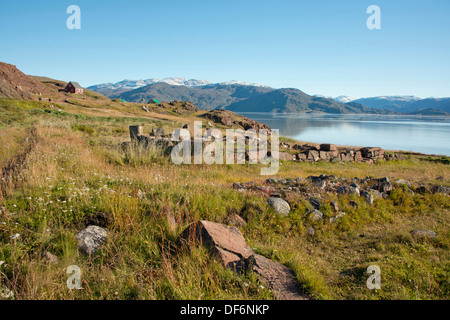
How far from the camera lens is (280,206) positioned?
625 centimetres

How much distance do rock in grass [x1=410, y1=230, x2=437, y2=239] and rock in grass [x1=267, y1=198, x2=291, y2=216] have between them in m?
2.77

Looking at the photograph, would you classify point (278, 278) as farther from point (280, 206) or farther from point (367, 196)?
point (367, 196)

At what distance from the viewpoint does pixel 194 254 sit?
3613 mm

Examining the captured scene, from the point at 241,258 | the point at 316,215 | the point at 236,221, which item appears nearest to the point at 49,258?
the point at 241,258

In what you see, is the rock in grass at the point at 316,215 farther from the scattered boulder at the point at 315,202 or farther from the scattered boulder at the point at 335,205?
the scattered boulder at the point at 335,205

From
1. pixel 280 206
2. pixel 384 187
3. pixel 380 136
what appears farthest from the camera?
pixel 380 136

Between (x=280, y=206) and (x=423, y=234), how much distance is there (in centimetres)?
317

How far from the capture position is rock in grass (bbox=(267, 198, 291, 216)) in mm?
6152

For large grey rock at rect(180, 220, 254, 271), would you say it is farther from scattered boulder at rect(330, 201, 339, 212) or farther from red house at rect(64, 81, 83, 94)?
red house at rect(64, 81, 83, 94)

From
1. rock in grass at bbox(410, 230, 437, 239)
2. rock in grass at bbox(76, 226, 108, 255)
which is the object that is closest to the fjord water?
rock in grass at bbox(410, 230, 437, 239)

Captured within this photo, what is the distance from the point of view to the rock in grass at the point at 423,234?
5.60 meters
